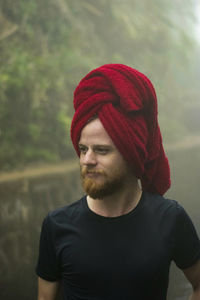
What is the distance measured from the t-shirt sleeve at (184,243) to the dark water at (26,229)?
1329mm

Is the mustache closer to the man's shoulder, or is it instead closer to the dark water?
the man's shoulder

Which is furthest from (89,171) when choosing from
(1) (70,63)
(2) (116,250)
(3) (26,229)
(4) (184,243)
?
(1) (70,63)

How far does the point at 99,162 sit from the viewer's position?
3.50ft

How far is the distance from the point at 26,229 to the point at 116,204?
144 centimetres

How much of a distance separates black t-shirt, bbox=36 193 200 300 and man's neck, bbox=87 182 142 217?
0.02 metres

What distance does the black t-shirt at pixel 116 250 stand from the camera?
1.06 m

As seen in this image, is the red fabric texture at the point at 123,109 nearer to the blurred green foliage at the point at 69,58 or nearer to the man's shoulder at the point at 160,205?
the man's shoulder at the point at 160,205

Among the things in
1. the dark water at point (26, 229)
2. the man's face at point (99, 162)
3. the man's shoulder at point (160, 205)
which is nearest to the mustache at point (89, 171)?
the man's face at point (99, 162)

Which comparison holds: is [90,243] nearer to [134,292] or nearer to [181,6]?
[134,292]

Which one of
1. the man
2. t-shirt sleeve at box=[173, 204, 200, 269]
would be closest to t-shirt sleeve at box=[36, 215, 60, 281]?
the man

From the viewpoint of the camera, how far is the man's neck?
1.13m

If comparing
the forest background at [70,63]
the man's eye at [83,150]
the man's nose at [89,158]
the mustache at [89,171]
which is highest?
the forest background at [70,63]

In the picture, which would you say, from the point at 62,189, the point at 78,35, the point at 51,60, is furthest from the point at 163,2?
the point at 62,189

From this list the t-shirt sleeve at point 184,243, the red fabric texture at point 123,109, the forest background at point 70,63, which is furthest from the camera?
the forest background at point 70,63
